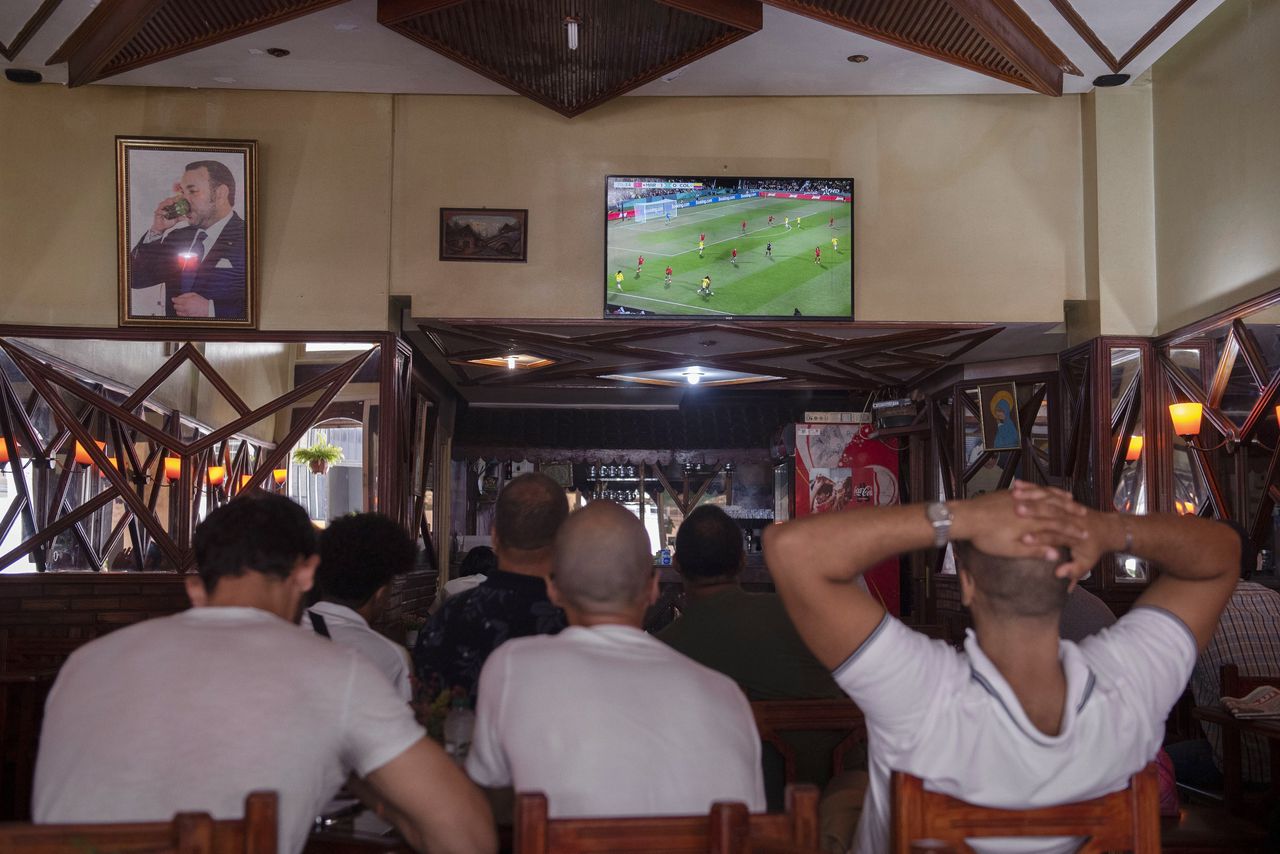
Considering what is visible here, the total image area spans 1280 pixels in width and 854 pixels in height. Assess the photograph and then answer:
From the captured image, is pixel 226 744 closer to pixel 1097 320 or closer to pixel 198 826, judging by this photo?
pixel 198 826

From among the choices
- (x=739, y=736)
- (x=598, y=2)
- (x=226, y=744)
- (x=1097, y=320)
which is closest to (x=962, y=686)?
(x=739, y=736)

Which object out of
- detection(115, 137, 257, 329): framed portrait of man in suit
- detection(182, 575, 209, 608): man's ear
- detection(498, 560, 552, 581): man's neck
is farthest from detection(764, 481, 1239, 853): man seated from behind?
detection(115, 137, 257, 329): framed portrait of man in suit

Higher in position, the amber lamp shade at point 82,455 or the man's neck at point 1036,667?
the amber lamp shade at point 82,455

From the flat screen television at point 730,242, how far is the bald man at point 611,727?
4628 mm

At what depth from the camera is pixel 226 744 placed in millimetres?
1750

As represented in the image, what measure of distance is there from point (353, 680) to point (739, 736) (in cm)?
64

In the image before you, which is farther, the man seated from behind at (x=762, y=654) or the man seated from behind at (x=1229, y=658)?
the man seated from behind at (x=1229, y=658)

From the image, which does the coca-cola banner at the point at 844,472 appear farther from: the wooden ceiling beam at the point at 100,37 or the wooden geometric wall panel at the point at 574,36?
the wooden ceiling beam at the point at 100,37

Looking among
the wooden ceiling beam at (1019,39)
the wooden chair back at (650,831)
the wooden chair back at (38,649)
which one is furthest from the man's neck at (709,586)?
the wooden chair back at (38,649)

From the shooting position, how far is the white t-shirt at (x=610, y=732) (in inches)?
73.0

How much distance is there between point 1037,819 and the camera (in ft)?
6.02

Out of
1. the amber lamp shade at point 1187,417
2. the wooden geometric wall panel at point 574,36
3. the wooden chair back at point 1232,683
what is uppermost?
the wooden geometric wall panel at point 574,36

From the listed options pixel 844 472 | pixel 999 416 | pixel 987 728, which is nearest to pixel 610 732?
pixel 987 728

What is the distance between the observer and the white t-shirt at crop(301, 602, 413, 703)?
2924 millimetres
